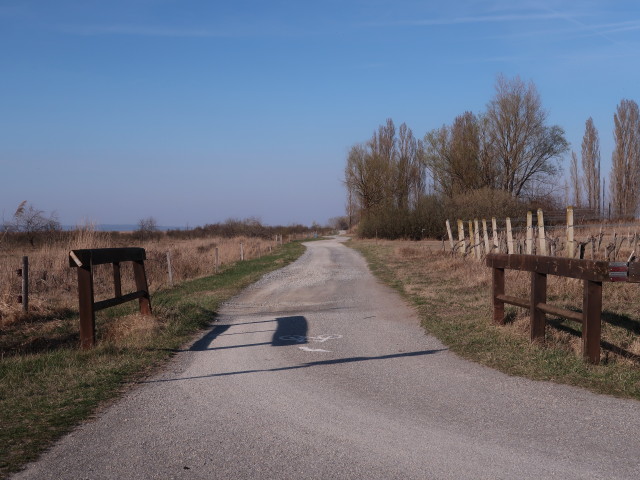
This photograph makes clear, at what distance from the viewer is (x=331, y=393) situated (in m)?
6.52

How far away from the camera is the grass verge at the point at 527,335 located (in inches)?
271

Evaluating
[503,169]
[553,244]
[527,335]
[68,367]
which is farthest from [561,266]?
[503,169]

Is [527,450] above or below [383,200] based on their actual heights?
below

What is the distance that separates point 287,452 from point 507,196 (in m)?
45.4

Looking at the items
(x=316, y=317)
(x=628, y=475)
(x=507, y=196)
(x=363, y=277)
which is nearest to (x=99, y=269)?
(x=363, y=277)

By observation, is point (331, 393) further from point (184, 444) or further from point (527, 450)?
point (527, 450)

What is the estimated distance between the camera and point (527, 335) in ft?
29.5

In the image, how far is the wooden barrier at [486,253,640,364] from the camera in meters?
6.91

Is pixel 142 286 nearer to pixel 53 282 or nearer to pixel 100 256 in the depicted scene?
pixel 100 256

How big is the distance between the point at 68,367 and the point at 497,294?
21.9 feet

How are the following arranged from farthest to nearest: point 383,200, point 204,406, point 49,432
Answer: point 383,200 < point 204,406 < point 49,432

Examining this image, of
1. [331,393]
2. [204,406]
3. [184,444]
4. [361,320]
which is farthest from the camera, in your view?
[361,320]

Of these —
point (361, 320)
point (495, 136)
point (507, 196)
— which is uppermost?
point (495, 136)

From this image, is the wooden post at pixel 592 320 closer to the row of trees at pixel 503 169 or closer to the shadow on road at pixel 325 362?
the shadow on road at pixel 325 362
